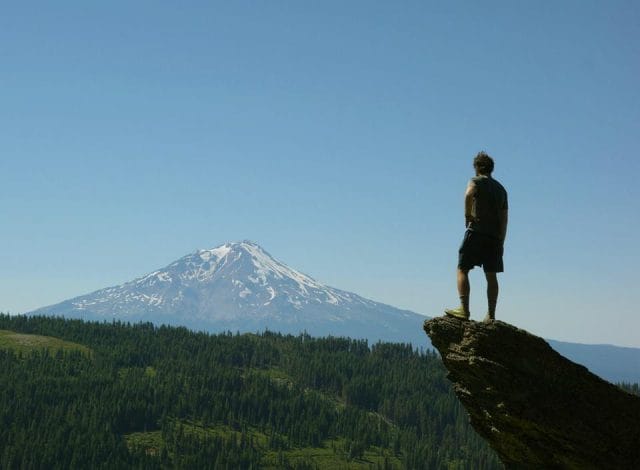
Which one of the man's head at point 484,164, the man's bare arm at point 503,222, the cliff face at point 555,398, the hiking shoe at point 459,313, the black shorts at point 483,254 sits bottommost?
the cliff face at point 555,398

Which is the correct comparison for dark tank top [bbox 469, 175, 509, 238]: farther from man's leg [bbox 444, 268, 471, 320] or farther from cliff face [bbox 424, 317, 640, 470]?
cliff face [bbox 424, 317, 640, 470]

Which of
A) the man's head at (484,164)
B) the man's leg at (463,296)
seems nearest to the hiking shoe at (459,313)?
the man's leg at (463,296)

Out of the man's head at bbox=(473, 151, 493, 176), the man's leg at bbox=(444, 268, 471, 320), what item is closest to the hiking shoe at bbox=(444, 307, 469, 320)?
the man's leg at bbox=(444, 268, 471, 320)

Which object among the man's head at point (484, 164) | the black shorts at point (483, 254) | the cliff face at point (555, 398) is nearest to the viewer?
the cliff face at point (555, 398)

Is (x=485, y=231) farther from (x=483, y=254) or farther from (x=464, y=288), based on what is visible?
(x=464, y=288)

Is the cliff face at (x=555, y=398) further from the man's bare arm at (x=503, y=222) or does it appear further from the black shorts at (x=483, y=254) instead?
the man's bare arm at (x=503, y=222)

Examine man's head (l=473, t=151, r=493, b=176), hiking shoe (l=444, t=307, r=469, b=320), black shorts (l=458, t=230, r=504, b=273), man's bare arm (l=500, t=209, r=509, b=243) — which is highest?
man's head (l=473, t=151, r=493, b=176)

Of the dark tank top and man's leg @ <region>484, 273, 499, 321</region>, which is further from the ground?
the dark tank top

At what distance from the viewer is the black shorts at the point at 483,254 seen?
2202 cm

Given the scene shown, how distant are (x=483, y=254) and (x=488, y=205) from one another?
146cm

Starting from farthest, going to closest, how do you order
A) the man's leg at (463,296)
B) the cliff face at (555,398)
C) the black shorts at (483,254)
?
the black shorts at (483,254)
the man's leg at (463,296)
the cliff face at (555,398)

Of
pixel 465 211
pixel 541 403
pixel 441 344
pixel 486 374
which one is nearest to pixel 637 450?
pixel 541 403

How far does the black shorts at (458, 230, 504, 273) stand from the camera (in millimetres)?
22016

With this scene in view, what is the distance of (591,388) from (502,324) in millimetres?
2989
